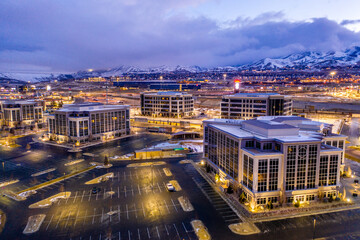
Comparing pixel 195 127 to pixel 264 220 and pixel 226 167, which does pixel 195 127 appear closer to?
pixel 226 167

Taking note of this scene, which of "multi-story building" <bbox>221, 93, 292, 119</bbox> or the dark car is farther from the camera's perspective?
"multi-story building" <bbox>221, 93, 292, 119</bbox>

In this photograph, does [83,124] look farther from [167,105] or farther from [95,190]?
[167,105]

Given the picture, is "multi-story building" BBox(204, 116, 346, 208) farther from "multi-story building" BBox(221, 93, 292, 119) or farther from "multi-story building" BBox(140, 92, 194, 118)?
"multi-story building" BBox(140, 92, 194, 118)

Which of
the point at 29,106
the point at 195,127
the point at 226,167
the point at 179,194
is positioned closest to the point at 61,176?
the point at 179,194

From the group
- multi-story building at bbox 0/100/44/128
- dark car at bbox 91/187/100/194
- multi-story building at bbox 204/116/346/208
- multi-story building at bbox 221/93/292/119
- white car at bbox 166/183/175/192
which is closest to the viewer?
multi-story building at bbox 204/116/346/208

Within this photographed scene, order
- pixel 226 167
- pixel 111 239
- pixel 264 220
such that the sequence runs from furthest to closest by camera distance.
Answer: pixel 226 167 → pixel 264 220 → pixel 111 239

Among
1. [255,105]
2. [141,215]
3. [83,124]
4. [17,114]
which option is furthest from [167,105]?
[141,215]

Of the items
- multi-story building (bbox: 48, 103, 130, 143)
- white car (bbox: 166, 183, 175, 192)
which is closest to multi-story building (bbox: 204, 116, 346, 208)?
white car (bbox: 166, 183, 175, 192)
